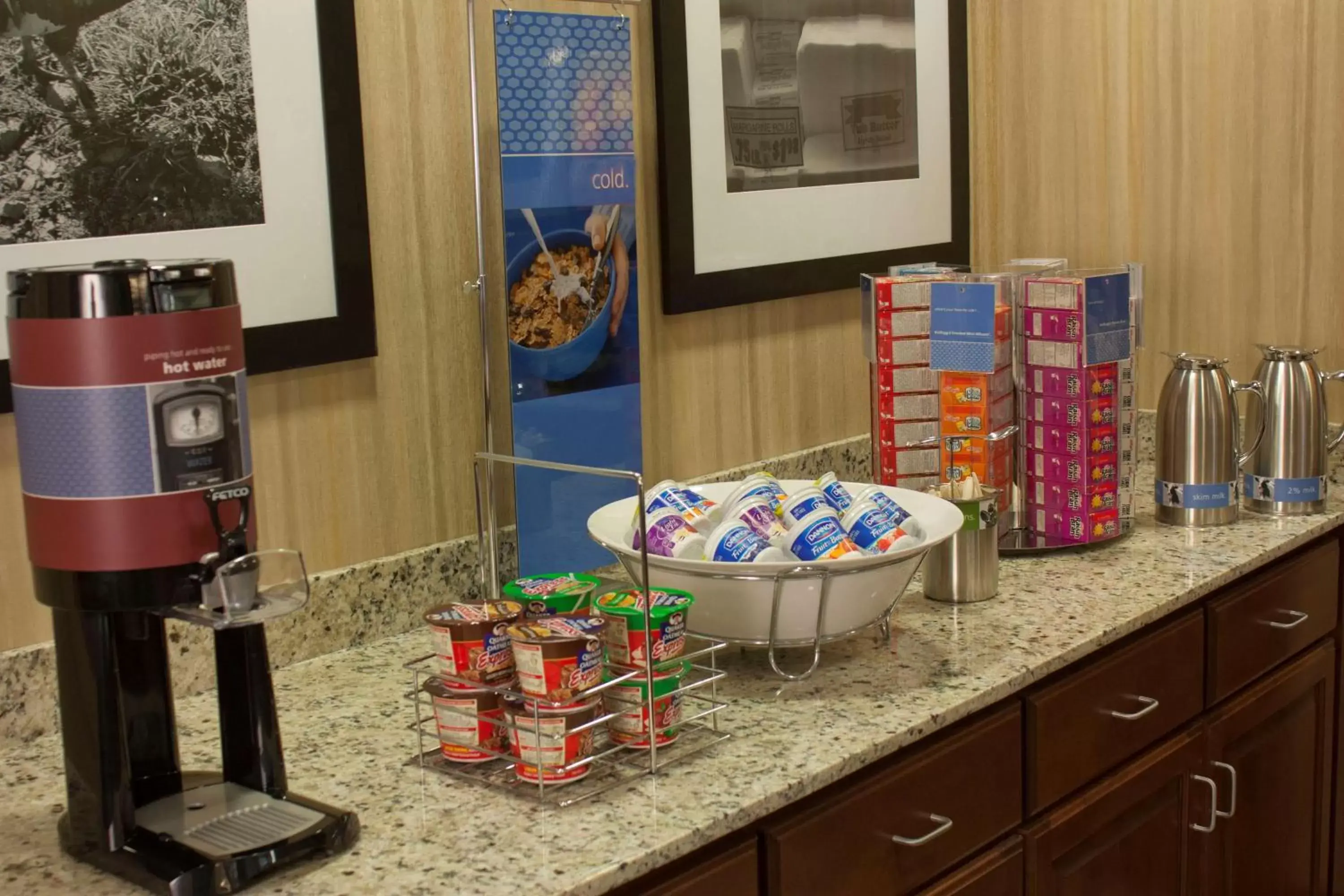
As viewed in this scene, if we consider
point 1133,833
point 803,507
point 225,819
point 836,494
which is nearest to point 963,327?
point 836,494

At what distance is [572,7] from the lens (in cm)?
191

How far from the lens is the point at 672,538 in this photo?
1595 mm

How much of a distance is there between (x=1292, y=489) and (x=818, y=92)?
3.06ft

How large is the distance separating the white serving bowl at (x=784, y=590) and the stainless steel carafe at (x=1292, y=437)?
0.80 m

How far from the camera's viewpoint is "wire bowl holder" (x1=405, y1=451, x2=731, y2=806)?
4.22ft

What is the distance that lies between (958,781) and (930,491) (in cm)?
44

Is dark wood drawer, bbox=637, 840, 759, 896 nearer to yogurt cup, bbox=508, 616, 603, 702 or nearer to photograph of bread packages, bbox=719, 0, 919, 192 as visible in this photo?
yogurt cup, bbox=508, 616, 603, 702

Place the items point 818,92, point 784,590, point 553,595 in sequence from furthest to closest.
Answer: point 818,92 → point 784,590 → point 553,595

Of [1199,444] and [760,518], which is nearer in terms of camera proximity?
[760,518]

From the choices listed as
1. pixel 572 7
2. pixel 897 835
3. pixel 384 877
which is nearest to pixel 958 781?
pixel 897 835

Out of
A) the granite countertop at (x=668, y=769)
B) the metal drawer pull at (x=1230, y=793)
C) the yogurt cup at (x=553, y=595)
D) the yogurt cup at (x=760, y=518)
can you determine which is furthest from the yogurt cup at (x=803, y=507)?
the metal drawer pull at (x=1230, y=793)

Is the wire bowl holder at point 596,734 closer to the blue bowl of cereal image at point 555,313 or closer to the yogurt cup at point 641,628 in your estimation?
the yogurt cup at point 641,628

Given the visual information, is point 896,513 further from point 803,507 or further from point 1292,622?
point 1292,622

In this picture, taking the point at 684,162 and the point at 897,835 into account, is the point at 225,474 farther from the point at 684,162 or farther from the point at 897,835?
the point at 684,162
